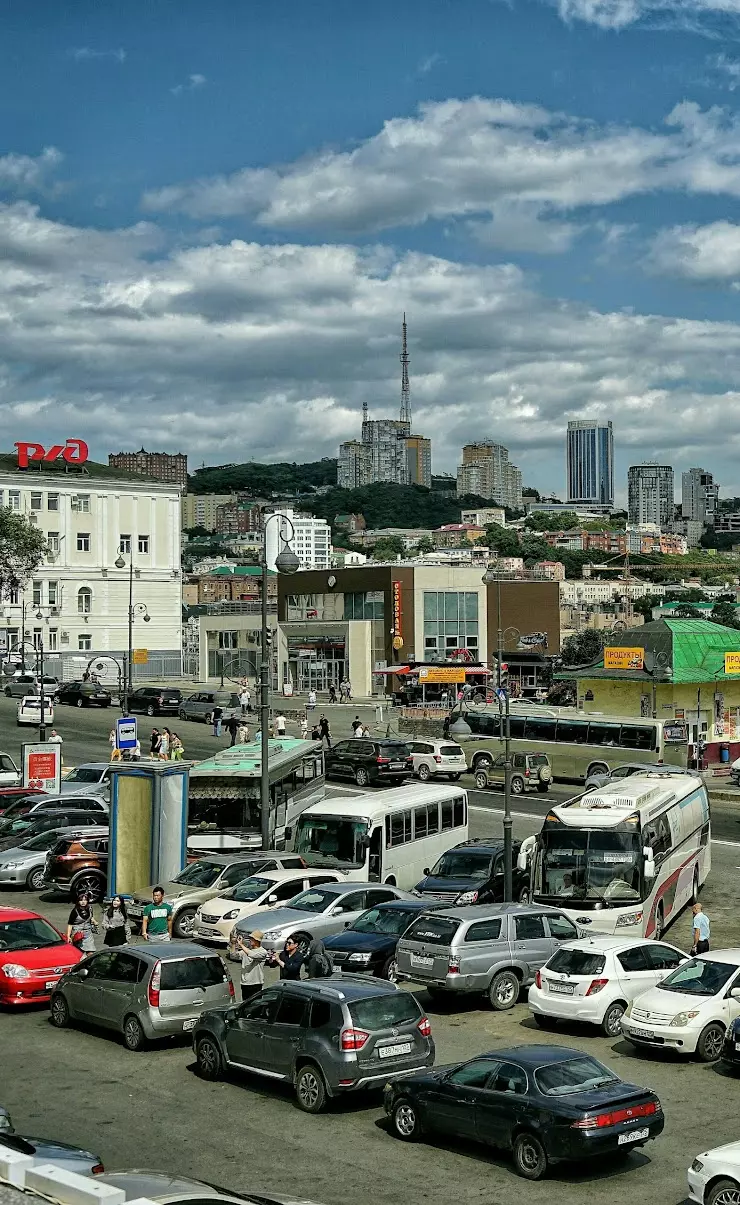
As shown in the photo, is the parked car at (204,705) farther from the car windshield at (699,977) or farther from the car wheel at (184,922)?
the car windshield at (699,977)

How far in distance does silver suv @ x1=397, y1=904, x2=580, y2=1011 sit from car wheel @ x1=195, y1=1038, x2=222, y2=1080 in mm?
4476

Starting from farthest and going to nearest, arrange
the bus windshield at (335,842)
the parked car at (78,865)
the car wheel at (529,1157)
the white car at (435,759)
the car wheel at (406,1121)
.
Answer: the white car at (435,759), the parked car at (78,865), the bus windshield at (335,842), the car wheel at (406,1121), the car wheel at (529,1157)

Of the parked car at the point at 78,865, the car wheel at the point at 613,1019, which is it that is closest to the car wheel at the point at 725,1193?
the car wheel at the point at 613,1019

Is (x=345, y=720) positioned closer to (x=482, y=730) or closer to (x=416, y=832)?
(x=482, y=730)

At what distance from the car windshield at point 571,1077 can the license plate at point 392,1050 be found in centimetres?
257

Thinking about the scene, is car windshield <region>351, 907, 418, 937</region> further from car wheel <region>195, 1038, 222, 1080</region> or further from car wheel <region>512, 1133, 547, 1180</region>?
car wheel <region>512, 1133, 547, 1180</region>

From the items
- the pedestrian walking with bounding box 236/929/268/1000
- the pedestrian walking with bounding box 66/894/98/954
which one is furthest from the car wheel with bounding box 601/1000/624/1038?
the pedestrian walking with bounding box 66/894/98/954

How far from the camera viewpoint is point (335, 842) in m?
30.8

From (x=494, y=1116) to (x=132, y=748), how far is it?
3421 centimetres

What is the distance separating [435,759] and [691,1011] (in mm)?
33007

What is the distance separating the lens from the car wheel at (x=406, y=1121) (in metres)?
14.9

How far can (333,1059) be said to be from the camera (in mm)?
15812

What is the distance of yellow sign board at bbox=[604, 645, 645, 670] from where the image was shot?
60.1 meters

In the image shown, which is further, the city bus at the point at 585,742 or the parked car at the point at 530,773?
the city bus at the point at 585,742
